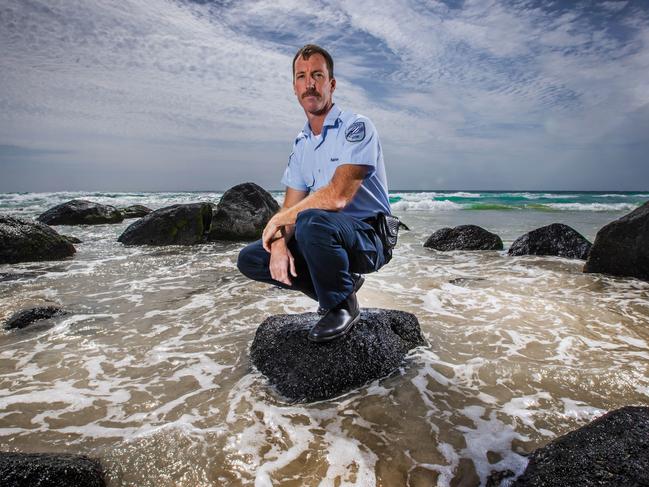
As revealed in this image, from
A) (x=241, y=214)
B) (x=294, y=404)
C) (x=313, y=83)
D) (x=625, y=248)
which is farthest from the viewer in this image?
(x=241, y=214)

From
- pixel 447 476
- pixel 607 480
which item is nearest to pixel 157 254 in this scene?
pixel 447 476

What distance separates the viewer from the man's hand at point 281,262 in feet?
9.37

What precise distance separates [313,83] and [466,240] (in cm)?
781

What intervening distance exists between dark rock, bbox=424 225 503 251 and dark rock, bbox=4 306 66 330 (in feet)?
27.2

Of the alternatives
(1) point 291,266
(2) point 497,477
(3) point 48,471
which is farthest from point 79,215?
(2) point 497,477

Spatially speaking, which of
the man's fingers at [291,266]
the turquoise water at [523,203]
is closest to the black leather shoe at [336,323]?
the man's fingers at [291,266]

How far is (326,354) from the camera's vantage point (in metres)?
2.85

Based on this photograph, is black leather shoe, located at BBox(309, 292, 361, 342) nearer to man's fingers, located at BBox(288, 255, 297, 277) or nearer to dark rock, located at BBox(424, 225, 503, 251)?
man's fingers, located at BBox(288, 255, 297, 277)

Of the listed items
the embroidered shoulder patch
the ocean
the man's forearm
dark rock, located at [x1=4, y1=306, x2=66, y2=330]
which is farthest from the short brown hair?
dark rock, located at [x1=4, y1=306, x2=66, y2=330]

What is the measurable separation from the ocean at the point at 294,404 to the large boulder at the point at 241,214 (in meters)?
5.59

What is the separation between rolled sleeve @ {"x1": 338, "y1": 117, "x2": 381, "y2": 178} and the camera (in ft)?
8.73

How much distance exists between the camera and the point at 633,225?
629 centimetres

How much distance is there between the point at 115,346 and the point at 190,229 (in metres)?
7.41

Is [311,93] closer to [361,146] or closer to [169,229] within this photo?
[361,146]
